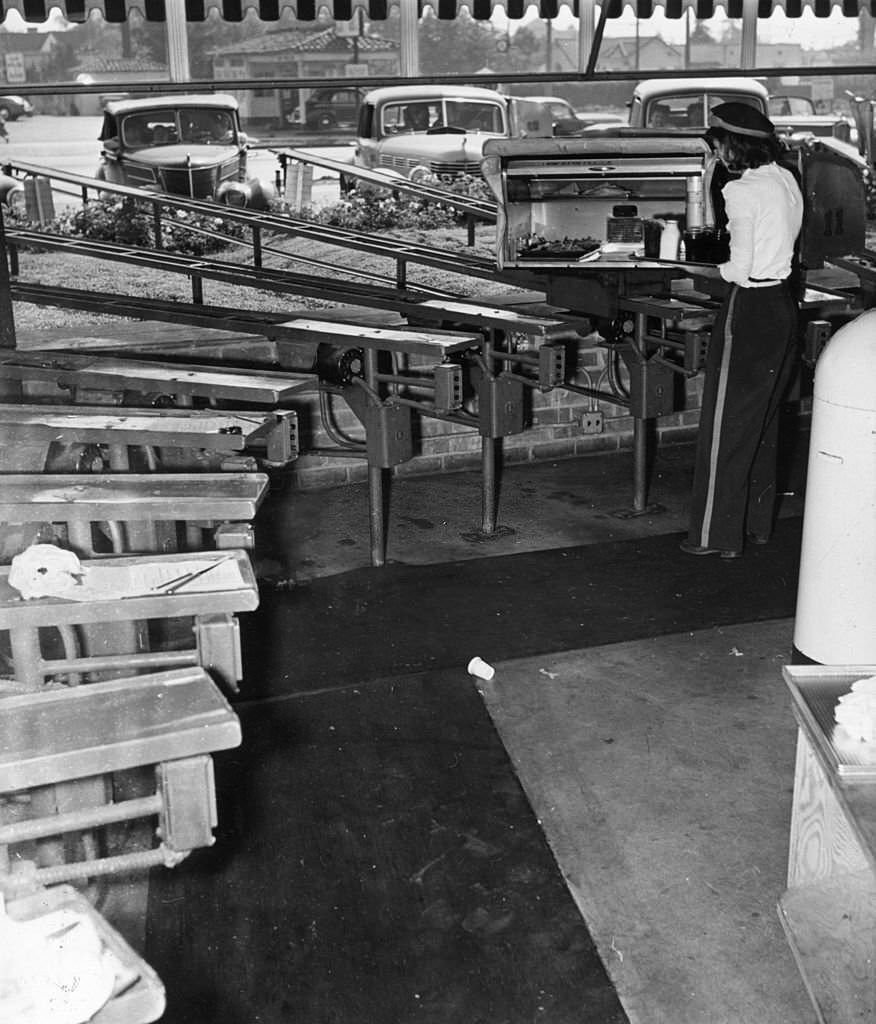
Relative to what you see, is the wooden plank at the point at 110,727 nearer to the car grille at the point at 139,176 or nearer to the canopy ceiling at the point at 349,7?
the canopy ceiling at the point at 349,7

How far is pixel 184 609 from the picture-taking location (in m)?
2.16

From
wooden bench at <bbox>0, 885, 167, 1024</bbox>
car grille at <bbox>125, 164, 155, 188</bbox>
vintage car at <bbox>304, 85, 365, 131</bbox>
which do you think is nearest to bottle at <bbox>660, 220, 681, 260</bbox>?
vintage car at <bbox>304, 85, 365, 131</bbox>

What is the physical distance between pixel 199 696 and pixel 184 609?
0.74 ft

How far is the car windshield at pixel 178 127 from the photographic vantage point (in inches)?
256

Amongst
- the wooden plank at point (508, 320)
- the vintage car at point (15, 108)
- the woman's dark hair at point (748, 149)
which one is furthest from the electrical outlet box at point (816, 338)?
the vintage car at point (15, 108)

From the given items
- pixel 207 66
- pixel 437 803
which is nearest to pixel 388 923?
pixel 437 803

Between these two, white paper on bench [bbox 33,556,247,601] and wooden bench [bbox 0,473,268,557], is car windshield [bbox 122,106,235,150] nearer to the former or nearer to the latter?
wooden bench [bbox 0,473,268,557]

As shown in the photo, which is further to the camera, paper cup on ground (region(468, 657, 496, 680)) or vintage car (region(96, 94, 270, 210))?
vintage car (region(96, 94, 270, 210))

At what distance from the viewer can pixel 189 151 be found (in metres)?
6.63

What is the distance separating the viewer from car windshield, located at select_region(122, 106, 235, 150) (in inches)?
256

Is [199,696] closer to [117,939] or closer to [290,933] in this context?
[117,939]

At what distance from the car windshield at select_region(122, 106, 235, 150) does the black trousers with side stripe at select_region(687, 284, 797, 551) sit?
2971mm

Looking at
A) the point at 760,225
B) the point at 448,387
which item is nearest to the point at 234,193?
the point at 448,387

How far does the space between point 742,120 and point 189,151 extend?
305cm
